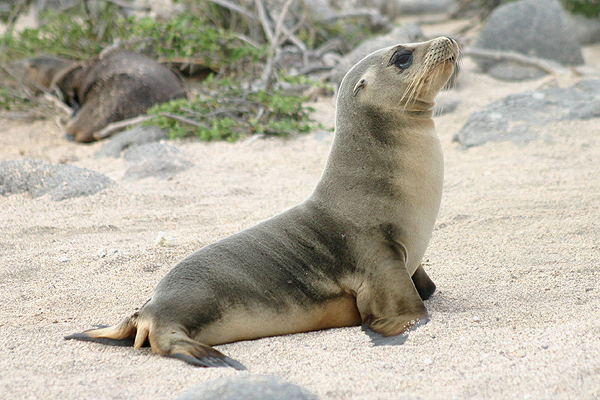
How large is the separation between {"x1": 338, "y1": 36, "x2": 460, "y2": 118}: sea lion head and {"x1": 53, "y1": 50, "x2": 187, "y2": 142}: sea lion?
5.24 metres

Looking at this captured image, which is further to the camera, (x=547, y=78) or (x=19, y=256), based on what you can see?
(x=547, y=78)

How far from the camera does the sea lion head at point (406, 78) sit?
3.11 m

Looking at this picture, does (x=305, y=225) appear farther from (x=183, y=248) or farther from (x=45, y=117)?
(x=45, y=117)

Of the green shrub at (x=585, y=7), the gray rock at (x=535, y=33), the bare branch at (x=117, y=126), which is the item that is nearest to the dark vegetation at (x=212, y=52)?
the bare branch at (x=117, y=126)

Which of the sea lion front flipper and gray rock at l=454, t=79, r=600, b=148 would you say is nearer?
the sea lion front flipper

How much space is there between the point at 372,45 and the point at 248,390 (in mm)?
7513

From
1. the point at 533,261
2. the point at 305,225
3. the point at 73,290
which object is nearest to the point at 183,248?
the point at 73,290

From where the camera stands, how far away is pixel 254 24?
9227 millimetres

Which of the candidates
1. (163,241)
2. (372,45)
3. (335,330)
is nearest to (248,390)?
(335,330)

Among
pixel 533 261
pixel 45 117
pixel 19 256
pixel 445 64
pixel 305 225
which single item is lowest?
pixel 45 117

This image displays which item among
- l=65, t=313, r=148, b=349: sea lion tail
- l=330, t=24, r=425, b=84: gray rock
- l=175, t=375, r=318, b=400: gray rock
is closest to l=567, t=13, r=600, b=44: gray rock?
l=330, t=24, r=425, b=84: gray rock

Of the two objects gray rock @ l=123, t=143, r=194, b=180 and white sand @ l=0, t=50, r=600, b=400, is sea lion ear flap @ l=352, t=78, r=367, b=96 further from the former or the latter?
gray rock @ l=123, t=143, r=194, b=180

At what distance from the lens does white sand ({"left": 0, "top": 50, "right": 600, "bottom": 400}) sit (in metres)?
2.21

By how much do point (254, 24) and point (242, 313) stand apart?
7214mm
